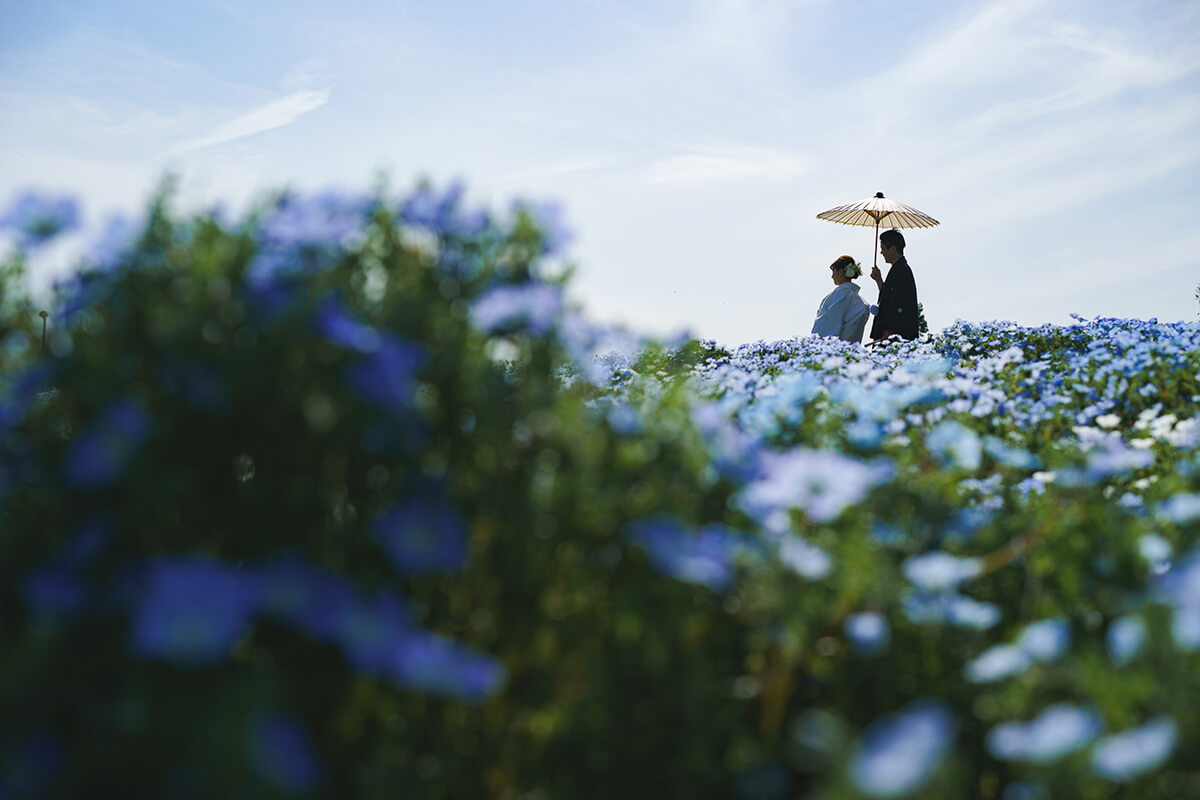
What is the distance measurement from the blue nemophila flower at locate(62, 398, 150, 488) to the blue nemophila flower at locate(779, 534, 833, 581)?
43.7 inches

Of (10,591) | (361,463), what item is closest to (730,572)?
(361,463)

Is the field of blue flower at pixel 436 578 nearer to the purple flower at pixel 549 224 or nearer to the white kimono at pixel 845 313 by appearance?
the purple flower at pixel 549 224

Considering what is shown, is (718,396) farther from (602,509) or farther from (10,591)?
(10,591)

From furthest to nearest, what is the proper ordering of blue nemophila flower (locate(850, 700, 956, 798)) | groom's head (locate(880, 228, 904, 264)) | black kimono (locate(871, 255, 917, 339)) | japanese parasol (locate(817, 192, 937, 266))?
japanese parasol (locate(817, 192, 937, 266))
black kimono (locate(871, 255, 917, 339))
groom's head (locate(880, 228, 904, 264))
blue nemophila flower (locate(850, 700, 956, 798))

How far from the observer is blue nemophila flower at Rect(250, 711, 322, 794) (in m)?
1.26

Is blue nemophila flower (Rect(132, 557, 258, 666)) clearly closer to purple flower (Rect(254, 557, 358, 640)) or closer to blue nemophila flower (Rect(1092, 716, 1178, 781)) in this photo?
purple flower (Rect(254, 557, 358, 640))

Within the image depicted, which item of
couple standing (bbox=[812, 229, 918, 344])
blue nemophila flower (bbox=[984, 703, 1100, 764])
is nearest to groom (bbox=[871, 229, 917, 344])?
couple standing (bbox=[812, 229, 918, 344])

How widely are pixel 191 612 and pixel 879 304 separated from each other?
426 inches

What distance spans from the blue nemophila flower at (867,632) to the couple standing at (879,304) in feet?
30.1

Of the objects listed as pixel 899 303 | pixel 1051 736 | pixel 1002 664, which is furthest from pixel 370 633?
pixel 899 303

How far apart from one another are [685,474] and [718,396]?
2.29 metres

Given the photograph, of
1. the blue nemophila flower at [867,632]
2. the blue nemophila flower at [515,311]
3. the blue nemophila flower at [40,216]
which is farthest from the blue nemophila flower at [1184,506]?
the blue nemophila flower at [40,216]

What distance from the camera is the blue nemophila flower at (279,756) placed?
126cm

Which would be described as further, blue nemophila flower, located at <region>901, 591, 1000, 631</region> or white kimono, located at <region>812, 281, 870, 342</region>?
white kimono, located at <region>812, 281, 870, 342</region>
